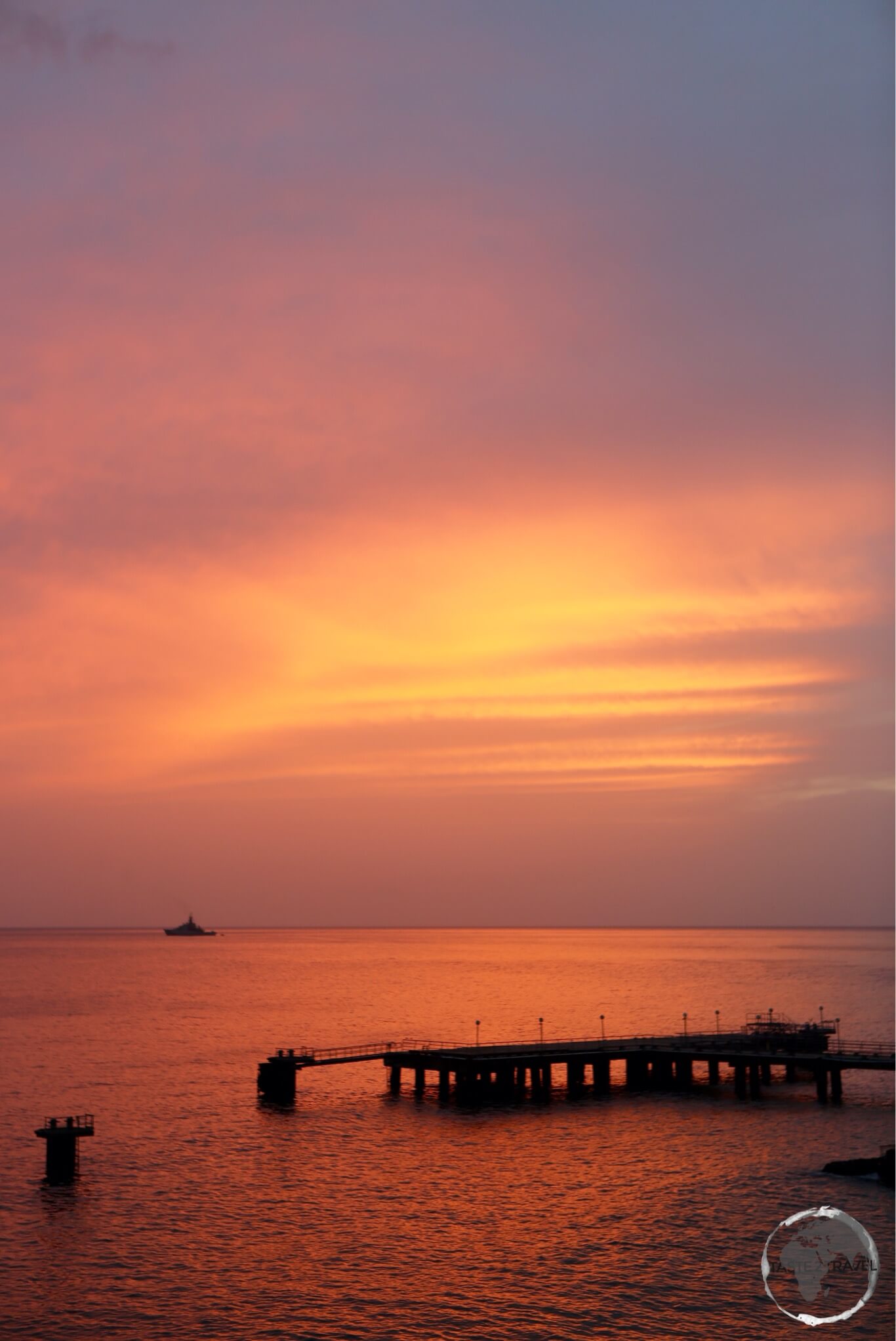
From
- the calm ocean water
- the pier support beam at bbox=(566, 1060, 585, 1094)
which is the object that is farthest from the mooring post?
the pier support beam at bbox=(566, 1060, 585, 1094)

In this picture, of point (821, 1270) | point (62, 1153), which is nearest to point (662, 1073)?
point (62, 1153)

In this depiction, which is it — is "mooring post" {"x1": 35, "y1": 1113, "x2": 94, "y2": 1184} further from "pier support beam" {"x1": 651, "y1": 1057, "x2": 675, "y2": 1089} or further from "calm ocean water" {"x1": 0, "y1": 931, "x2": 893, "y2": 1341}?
"pier support beam" {"x1": 651, "y1": 1057, "x2": 675, "y2": 1089}

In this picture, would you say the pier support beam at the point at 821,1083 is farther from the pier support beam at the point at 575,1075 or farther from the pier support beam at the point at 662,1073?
the pier support beam at the point at 575,1075

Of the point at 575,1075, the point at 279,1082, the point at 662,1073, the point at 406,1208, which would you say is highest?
the point at 406,1208

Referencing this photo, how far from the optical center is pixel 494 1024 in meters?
156

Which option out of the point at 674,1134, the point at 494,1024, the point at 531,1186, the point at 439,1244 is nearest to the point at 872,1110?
the point at 674,1134

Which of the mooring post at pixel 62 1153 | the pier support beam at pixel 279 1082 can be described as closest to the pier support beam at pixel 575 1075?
the pier support beam at pixel 279 1082

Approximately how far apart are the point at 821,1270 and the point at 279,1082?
55805mm

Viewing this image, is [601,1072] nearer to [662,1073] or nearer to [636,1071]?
[636,1071]

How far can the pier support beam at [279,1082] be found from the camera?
89.4 metres

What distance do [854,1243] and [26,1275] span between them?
32.1 metres

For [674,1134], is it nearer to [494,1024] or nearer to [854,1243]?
[854,1243]

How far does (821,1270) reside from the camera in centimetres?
4112

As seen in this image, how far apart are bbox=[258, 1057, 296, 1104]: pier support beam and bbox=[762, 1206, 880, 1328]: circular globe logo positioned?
45.4 m
